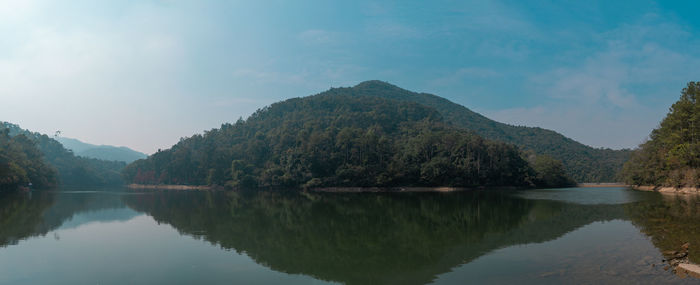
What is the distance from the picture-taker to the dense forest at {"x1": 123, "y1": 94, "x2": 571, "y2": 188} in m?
72.9

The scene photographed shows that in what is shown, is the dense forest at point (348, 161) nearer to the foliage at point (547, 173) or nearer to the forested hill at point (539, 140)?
the foliage at point (547, 173)

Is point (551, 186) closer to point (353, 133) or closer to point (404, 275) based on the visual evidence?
point (353, 133)

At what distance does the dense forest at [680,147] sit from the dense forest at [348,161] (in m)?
25.8

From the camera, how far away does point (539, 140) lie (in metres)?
149

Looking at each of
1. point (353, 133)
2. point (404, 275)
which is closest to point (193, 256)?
point (404, 275)

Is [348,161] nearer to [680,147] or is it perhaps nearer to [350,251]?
[680,147]

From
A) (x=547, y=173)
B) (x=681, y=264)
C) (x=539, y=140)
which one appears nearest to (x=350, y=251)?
(x=681, y=264)

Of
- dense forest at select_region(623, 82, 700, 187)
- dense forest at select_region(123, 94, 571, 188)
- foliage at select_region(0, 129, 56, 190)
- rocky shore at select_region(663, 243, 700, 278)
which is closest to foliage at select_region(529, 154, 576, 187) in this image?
dense forest at select_region(123, 94, 571, 188)

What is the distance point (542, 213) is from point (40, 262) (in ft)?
85.7

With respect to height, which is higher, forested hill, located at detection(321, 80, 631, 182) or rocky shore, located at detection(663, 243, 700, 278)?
forested hill, located at detection(321, 80, 631, 182)

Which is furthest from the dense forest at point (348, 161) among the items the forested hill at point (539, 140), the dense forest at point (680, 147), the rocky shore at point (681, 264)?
the rocky shore at point (681, 264)

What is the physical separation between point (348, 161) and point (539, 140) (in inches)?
4125

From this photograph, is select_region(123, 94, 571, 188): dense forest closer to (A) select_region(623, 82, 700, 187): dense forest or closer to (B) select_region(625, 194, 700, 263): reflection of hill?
(A) select_region(623, 82, 700, 187): dense forest

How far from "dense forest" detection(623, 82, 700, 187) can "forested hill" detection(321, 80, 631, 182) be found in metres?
59.5
